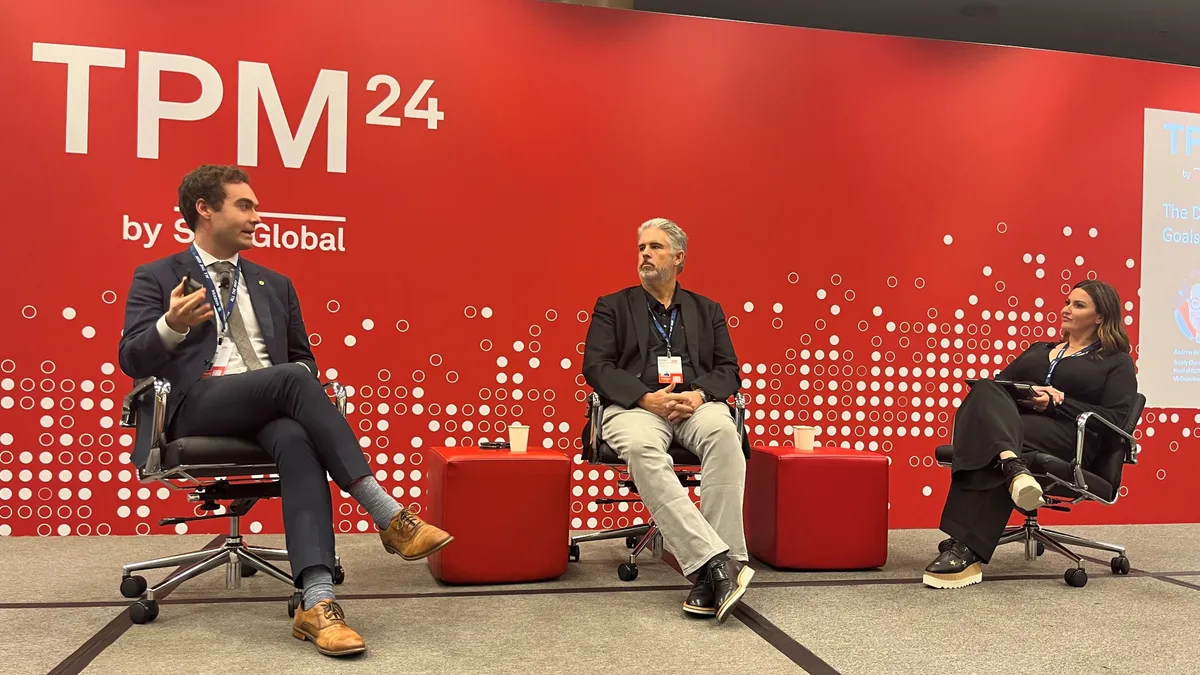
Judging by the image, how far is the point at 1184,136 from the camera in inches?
197

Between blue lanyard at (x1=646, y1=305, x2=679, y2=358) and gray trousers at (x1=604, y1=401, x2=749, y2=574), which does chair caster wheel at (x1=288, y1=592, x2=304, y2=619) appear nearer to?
gray trousers at (x1=604, y1=401, x2=749, y2=574)

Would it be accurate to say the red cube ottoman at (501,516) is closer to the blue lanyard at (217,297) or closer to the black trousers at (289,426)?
the black trousers at (289,426)

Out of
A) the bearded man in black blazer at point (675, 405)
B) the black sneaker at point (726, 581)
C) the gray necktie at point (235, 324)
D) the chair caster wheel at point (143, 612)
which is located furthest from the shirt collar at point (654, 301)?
the chair caster wheel at point (143, 612)

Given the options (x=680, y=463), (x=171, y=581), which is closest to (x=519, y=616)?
(x=680, y=463)

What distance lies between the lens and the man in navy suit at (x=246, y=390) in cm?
242

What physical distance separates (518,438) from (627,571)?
24.8 inches

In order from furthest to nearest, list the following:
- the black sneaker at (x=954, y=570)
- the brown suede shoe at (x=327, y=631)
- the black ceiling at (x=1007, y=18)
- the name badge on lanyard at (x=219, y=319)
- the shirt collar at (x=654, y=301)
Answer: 1. the black ceiling at (x=1007, y=18)
2. the shirt collar at (x=654, y=301)
3. the black sneaker at (x=954, y=570)
4. the name badge on lanyard at (x=219, y=319)
5. the brown suede shoe at (x=327, y=631)

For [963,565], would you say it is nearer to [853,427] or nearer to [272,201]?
[853,427]

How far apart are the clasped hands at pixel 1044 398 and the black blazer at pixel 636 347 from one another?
3.87 feet

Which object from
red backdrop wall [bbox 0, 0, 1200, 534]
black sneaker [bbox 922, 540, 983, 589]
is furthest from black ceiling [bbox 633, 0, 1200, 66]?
black sneaker [bbox 922, 540, 983, 589]

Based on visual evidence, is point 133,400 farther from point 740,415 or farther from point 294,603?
point 740,415

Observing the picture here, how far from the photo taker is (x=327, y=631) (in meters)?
2.28

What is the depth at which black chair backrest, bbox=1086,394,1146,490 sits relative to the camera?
11.2 feet

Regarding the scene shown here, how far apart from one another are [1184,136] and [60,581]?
5896 millimetres
